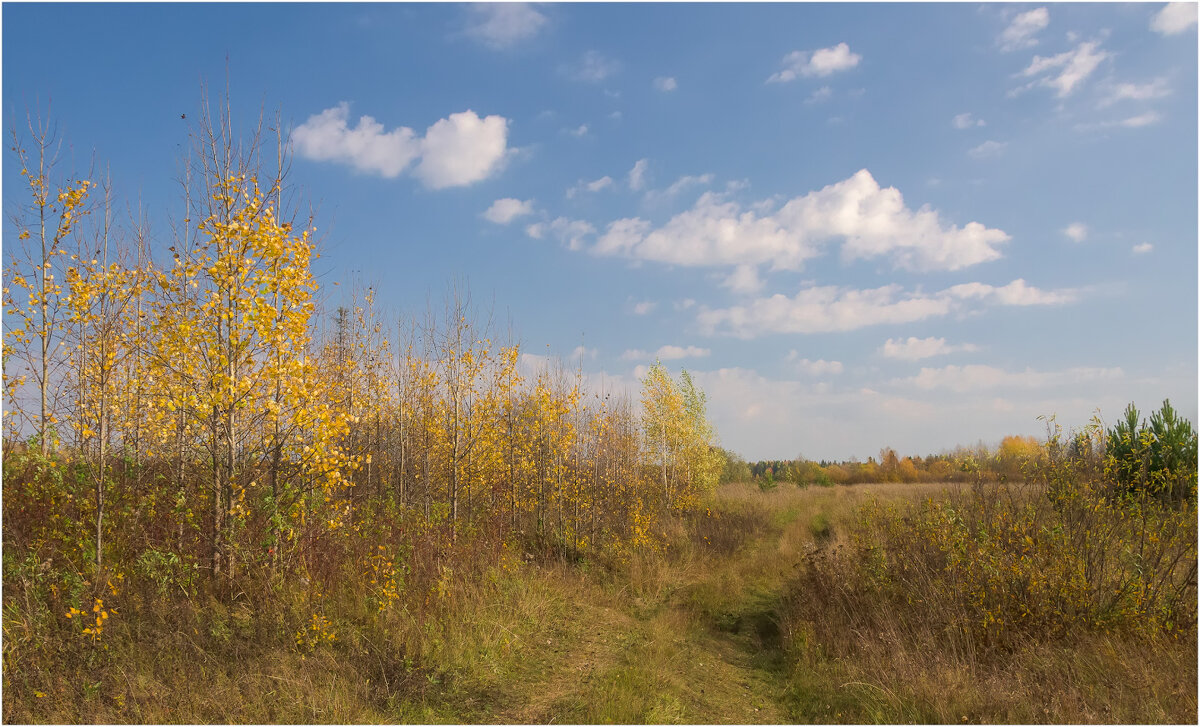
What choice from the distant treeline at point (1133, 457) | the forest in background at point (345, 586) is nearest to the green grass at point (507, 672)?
the forest in background at point (345, 586)

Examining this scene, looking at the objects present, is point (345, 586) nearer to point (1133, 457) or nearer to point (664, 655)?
point (664, 655)

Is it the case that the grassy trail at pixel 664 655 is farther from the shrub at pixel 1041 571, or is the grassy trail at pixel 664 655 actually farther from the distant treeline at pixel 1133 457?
the distant treeline at pixel 1133 457

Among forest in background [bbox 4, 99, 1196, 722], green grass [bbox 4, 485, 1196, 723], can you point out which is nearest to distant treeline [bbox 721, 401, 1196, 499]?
forest in background [bbox 4, 99, 1196, 722]

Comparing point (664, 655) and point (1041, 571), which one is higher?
point (1041, 571)

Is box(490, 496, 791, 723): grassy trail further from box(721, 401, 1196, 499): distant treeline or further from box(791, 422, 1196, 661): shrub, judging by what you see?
box(721, 401, 1196, 499): distant treeline

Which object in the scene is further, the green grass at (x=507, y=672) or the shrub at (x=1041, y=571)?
the shrub at (x=1041, y=571)

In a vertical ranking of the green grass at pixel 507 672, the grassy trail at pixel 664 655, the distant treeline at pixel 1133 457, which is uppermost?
the distant treeline at pixel 1133 457

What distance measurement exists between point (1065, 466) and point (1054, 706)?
3.94 metres

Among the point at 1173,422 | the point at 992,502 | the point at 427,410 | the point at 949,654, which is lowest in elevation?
the point at 949,654

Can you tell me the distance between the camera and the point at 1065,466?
844 centimetres

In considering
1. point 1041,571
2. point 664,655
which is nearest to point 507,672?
point 664,655

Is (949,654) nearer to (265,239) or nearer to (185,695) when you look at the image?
(185,695)

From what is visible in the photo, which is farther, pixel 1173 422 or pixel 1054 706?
pixel 1173 422

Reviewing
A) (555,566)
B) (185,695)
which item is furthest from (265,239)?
(555,566)
